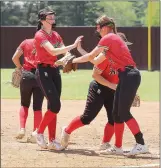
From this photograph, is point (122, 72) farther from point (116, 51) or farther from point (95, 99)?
point (95, 99)

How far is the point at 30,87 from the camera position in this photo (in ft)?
32.9

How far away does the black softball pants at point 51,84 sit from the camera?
8.68 meters

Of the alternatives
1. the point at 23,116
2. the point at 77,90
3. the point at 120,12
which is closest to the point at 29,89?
the point at 23,116

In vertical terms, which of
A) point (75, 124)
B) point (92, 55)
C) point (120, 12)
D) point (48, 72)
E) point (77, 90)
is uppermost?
point (92, 55)

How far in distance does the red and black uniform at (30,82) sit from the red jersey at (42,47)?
1.07 m

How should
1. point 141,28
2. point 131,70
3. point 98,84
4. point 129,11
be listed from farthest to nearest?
point 129,11 → point 141,28 → point 98,84 → point 131,70

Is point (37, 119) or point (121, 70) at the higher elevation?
point (121, 70)

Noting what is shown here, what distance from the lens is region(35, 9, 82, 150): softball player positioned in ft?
28.5

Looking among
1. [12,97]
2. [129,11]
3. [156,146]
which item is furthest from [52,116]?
[129,11]

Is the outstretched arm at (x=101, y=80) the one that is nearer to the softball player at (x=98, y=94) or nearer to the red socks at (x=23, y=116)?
the softball player at (x=98, y=94)

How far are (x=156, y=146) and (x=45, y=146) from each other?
1710 mm

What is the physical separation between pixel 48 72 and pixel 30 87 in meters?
1.28

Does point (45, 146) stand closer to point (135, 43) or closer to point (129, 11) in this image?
point (135, 43)

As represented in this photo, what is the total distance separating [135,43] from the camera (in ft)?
110
